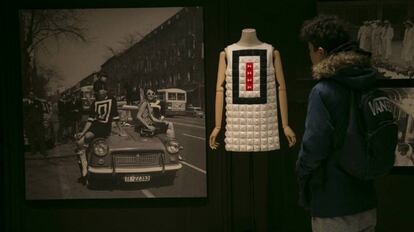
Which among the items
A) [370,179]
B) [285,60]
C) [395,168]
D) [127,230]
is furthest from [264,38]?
[370,179]

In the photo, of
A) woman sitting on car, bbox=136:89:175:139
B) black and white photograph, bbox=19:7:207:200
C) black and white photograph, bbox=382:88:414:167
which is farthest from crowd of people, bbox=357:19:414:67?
woman sitting on car, bbox=136:89:175:139

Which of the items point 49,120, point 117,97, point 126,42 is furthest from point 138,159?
point 126,42

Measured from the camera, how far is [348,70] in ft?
7.96

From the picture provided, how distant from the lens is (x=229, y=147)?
3.92m

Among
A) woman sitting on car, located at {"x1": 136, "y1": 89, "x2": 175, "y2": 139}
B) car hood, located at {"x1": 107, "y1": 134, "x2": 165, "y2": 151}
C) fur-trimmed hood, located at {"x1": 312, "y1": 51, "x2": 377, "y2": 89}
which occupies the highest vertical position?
fur-trimmed hood, located at {"x1": 312, "y1": 51, "x2": 377, "y2": 89}

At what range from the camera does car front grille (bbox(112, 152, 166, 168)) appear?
14.9 ft

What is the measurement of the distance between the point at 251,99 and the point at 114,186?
57.4 inches

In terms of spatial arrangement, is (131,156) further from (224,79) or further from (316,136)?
(316,136)

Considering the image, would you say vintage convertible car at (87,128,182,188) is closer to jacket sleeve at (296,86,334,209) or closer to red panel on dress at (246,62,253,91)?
red panel on dress at (246,62,253,91)

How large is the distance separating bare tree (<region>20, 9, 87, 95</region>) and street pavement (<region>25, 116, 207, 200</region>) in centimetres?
86

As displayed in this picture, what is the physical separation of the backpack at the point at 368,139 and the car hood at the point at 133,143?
2365 millimetres

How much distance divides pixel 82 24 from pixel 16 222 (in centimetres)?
174

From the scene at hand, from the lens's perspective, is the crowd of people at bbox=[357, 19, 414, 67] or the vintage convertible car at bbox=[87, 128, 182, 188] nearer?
the crowd of people at bbox=[357, 19, 414, 67]

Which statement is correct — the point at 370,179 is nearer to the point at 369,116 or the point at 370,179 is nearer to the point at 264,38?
the point at 369,116
